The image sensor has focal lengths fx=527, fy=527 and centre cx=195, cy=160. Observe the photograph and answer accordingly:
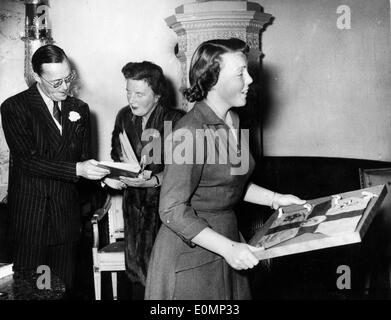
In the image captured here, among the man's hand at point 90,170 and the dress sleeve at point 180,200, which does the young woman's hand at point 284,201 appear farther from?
the man's hand at point 90,170

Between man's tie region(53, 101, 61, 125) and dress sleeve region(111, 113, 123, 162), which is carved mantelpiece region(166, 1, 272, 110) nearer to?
dress sleeve region(111, 113, 123, 162)

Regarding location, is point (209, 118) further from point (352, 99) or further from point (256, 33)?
point (352, 99)

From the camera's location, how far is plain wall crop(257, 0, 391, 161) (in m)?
4.43

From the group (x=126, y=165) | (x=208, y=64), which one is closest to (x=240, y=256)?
(x=208, y=64)

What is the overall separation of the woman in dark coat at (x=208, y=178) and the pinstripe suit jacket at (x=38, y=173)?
105 cm

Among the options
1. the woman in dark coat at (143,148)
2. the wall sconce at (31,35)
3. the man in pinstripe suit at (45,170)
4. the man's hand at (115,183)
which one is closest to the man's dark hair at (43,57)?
the man in pinstripe suit at (45,170)

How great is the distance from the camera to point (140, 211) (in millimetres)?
3051

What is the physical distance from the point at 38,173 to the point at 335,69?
9.09ft

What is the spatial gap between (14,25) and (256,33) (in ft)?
6.19

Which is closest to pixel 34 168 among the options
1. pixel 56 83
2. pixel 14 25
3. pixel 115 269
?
pixel 56 83

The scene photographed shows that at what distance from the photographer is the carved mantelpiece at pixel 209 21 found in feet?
11.7

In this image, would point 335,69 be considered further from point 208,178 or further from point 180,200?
point 180,200

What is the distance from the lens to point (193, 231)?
1.69 m

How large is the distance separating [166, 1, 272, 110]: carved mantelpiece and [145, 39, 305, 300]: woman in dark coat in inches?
69.7
